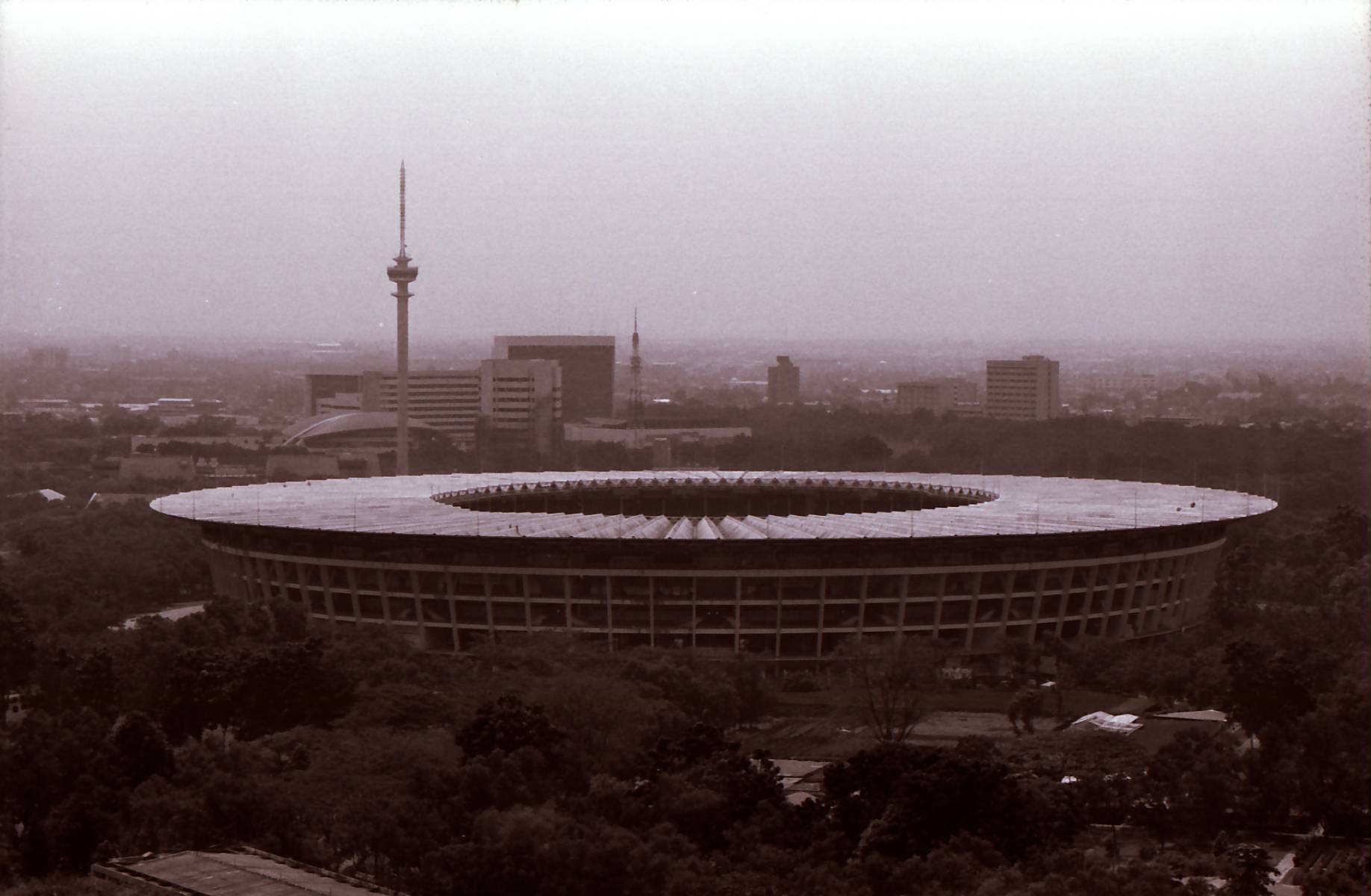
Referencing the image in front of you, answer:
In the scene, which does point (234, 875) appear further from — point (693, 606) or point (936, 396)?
point (936, 396)

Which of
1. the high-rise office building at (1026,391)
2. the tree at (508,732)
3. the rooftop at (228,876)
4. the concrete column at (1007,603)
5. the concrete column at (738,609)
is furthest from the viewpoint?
the high-rise office building at (1026,391)

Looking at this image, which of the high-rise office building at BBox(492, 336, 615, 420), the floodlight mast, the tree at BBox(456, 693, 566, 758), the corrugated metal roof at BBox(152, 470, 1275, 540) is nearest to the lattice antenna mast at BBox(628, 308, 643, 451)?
the high-rise office building at BBox(492, 336, 615, 420)

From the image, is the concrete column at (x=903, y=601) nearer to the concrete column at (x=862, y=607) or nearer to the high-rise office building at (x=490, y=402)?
the concrete column at (x=862, y=607)

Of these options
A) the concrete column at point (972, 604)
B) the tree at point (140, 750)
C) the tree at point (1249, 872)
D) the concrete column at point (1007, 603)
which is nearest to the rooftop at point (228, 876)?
the tree at point (140, 750)

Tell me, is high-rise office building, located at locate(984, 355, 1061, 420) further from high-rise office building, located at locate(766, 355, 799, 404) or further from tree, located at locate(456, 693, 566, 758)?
tree, located at locate(456, 693, 566, 758)

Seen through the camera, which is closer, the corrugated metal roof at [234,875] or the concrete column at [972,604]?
the corrugated metal roof at [234,875]

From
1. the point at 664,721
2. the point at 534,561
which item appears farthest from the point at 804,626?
the point at 664,721

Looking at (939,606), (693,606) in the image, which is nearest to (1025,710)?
(939,606)
